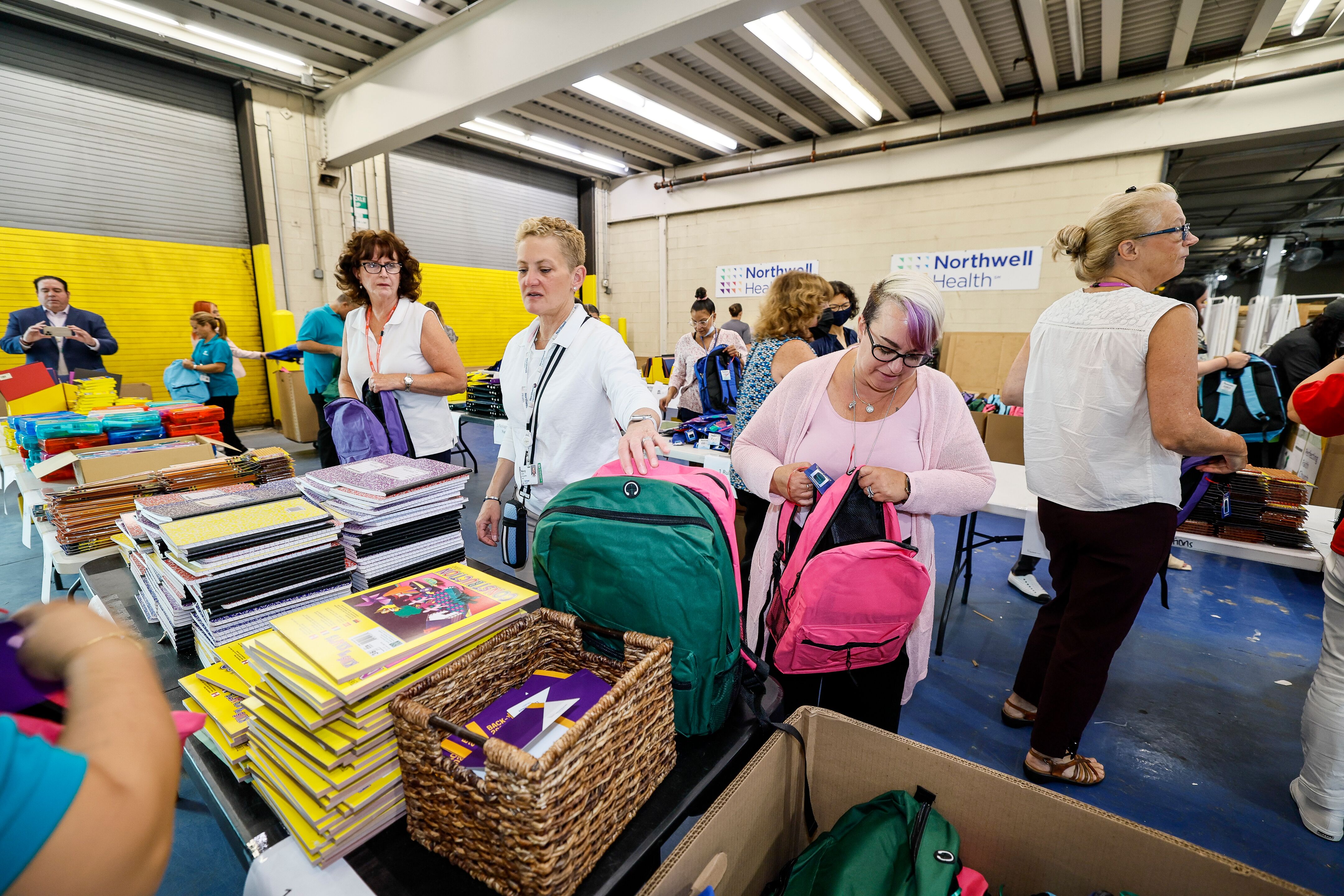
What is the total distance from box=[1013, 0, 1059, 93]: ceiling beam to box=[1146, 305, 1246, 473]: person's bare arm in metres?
5.08

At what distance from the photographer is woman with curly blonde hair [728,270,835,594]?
263 cm

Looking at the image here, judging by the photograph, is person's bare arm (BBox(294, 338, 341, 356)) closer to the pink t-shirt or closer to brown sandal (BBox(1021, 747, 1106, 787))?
the pink t-shirt

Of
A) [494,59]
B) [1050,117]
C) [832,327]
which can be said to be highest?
[1050,117]

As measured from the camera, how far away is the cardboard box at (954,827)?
76 cm

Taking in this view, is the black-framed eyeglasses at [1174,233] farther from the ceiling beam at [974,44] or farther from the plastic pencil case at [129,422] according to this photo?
the ceiling beam at [974,44]

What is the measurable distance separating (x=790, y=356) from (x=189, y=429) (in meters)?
2.70

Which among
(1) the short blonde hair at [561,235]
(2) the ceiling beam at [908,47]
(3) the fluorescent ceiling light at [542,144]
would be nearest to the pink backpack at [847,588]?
(1) the short blonde hair at [561,235]

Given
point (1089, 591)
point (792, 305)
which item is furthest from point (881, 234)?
point (1089, 591)

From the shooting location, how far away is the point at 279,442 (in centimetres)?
711

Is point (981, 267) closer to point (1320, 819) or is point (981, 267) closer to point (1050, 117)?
point (1050, 117)

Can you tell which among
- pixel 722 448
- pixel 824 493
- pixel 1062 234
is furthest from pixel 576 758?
pixel 722 448

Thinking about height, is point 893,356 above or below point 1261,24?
below

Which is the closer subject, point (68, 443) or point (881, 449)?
point (881, 449)

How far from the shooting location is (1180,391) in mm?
1406
